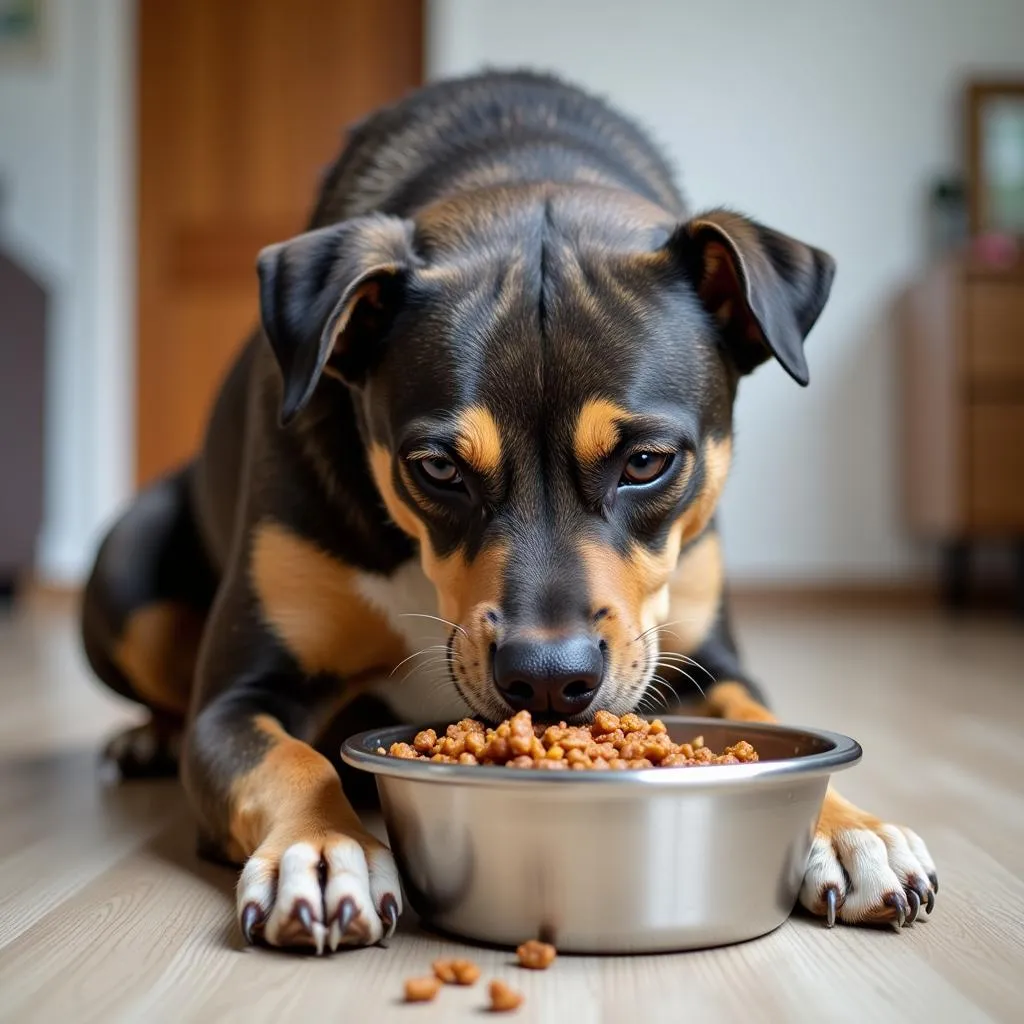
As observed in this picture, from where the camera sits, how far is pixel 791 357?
1.63m

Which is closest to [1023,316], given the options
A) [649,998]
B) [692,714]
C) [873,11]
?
[873,11]

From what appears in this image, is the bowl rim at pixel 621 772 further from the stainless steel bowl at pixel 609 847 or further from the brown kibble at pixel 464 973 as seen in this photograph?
the brown kibble at pixel 464 973

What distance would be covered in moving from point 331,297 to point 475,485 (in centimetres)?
29

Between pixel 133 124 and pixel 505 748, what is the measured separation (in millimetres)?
6105

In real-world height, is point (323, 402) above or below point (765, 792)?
above

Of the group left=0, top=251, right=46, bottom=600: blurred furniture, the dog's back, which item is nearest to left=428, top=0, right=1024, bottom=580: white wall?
left=0, top=251, right=46, bottom=600: blurred furniture

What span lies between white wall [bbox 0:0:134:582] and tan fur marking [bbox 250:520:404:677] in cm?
507

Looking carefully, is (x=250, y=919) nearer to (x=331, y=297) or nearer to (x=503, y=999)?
(x=503, y=999)

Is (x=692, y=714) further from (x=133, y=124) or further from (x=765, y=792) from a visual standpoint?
(x=133, y=124)

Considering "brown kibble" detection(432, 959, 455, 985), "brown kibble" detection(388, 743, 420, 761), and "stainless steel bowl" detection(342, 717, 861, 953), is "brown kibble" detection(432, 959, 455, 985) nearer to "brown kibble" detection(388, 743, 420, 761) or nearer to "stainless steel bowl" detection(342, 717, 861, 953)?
"stainless steel bowl" detection(342, 717, 861, 953)

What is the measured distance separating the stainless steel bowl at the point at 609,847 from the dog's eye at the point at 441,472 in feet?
1.28

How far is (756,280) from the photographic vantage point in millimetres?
1627

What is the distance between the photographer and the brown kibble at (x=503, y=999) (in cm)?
112

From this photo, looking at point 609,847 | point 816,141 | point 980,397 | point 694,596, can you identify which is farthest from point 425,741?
point 816,141
